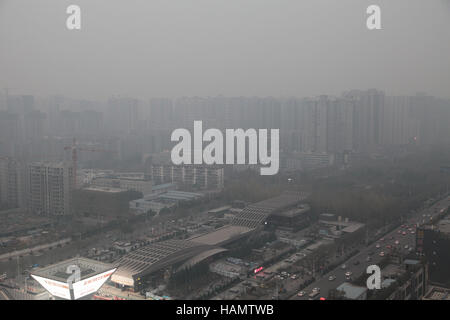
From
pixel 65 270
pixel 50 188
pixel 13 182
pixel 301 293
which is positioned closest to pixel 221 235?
pixel 301 293

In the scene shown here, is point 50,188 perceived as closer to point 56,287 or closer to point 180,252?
point 180,252

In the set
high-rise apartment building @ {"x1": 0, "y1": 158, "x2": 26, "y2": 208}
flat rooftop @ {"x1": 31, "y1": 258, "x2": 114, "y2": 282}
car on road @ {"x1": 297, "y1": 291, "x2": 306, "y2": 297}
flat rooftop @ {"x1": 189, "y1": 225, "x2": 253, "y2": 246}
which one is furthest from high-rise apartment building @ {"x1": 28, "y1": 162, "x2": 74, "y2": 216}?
car on road @ {"x1": 297, "y1": 291, "x2": 306, "y2": 297}

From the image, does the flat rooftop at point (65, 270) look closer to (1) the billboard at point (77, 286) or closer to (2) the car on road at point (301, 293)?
(1) the billboard at point (77, 286)

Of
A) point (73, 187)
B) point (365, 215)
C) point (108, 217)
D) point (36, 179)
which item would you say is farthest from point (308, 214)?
point (36, 179)

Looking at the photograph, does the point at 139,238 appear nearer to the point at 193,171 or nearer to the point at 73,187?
the point at 73,187

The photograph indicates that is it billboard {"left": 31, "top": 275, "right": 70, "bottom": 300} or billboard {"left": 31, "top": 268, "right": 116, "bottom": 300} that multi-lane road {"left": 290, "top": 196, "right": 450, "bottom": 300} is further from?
A: billboard {"left": 31, "top": 275, "right": 70, "bottom": 300}

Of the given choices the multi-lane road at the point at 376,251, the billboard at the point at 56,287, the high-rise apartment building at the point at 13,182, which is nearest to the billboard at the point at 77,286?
the billboard at the point at 56,287

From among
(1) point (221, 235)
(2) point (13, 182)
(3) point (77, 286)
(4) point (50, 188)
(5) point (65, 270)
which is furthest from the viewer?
(2) point (13, 182)
